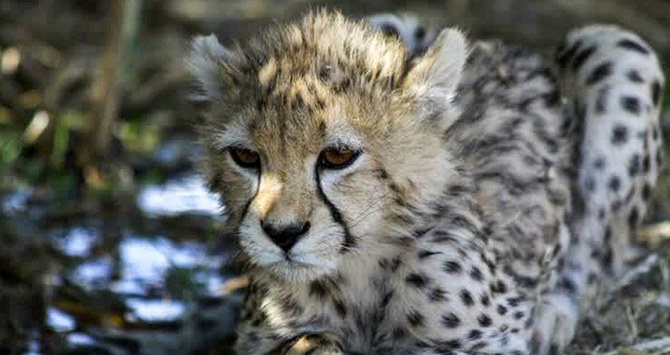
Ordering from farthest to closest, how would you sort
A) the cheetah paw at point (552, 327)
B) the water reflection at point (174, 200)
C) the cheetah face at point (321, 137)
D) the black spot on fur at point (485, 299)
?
the water reflection at point (174, 200), the cheetah paw at point (552, 327), the black spot on fur at point (485, 299), the cheetah face at point (321, 137)

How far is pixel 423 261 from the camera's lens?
4316 mm

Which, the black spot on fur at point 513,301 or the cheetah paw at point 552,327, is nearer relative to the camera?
the black spot on fur at point 513,301

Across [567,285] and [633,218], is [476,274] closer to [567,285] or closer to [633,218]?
[567,285]

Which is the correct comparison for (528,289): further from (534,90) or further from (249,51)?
(249,51)

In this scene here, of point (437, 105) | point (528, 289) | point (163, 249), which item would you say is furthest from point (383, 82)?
point (163, 249)

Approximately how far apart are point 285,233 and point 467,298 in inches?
31.5

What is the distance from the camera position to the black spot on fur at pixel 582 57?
5599mm

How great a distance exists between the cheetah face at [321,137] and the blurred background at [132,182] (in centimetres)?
36

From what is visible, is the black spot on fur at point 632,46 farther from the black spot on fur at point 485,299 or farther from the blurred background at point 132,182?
the black spot on fur at point 485,299

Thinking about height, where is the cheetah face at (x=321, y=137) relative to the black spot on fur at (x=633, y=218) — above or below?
above

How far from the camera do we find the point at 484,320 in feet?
14.6

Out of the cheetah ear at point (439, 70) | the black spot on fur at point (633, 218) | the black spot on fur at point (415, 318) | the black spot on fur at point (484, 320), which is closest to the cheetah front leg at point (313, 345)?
the black spot on fur at point (415, 318)

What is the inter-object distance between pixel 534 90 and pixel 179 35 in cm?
392

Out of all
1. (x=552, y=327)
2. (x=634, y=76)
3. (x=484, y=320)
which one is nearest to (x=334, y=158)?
(x=484, y=320)
